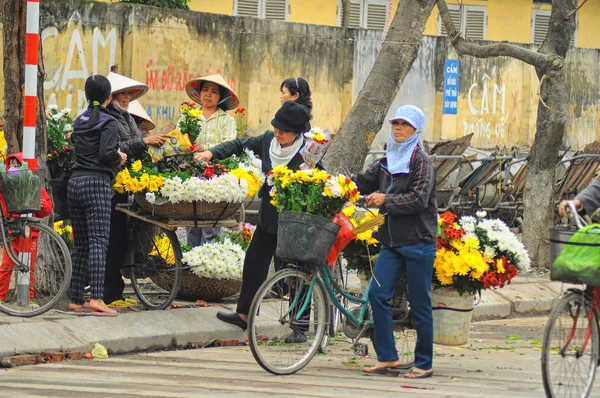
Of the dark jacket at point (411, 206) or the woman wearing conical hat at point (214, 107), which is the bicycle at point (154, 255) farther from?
the dark jacket at point (411, 206)

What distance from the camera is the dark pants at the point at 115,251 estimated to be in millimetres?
10469

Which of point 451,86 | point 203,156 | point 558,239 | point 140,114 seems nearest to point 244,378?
point 203,156

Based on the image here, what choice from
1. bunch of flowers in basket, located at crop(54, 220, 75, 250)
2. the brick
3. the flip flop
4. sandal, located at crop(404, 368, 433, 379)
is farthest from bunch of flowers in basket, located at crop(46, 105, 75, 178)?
sandal, located at crop(404, 368, 433, 379)

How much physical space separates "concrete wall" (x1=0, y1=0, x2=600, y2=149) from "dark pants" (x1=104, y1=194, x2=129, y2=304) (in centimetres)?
1067

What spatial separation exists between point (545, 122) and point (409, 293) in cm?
818

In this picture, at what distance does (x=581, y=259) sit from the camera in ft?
22.5

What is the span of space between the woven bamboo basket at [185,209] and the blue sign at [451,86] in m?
15.8

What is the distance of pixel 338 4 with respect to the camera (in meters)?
32.0

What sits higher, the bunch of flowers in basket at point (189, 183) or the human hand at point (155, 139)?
the human hand at point (155, 139)

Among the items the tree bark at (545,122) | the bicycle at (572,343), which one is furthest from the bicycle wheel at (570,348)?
the tree bark at (545,122)

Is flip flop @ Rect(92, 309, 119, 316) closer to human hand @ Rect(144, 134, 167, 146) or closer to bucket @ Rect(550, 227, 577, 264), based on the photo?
human hand @ Rect(144, 134, 167, 146)

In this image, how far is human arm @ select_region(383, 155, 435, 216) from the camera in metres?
8.02

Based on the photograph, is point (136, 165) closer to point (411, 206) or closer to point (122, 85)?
point (122, 85)

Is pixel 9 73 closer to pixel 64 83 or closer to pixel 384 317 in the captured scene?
pixel 384 317
